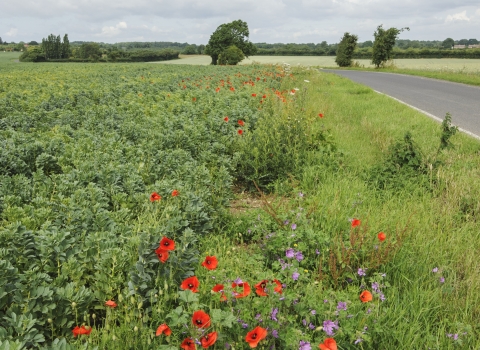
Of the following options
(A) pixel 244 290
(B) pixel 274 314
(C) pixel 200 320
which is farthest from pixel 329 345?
(C) pixel 200 320

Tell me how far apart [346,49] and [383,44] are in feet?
28.3

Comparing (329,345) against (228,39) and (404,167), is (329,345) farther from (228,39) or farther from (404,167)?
(228,39)

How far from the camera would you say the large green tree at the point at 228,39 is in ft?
222

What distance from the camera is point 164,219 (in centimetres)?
296

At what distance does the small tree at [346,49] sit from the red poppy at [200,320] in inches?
1809

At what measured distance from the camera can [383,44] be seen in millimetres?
35219

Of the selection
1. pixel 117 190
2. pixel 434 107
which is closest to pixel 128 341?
pixel 117 190

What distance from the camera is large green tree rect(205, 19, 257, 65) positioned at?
67625 millimetres

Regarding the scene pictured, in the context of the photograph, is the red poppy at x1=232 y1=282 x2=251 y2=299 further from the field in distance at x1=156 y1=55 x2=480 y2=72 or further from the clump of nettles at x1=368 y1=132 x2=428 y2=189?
the field in distance at x1=156 y1=55 x2=480 y2=72

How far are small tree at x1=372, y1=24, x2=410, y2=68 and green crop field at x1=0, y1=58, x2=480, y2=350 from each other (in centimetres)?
3265

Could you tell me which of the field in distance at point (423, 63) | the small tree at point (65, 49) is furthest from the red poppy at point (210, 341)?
the small tree at point (65, 49)

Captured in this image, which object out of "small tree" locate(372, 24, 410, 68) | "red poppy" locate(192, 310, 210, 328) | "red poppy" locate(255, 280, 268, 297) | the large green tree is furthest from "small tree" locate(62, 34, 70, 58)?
"red poppy" locate(192, 310, 210, 328)

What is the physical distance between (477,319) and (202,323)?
6.19ft

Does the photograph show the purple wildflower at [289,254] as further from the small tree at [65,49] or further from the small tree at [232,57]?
the small tree at [65,49]
